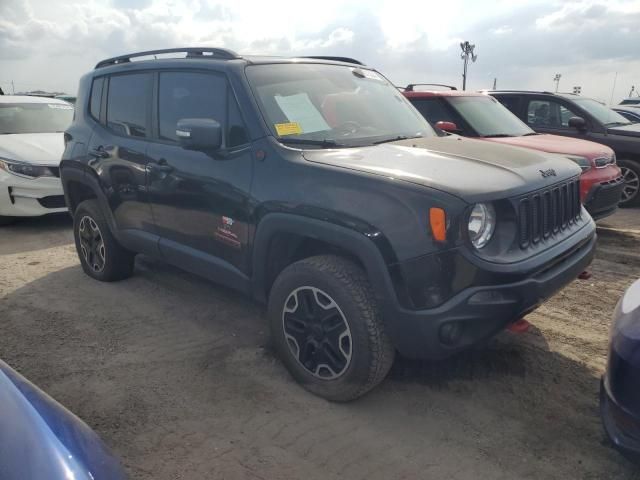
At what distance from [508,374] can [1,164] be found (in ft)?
20.6

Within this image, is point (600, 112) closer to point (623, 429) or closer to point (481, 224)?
point (481, 224)

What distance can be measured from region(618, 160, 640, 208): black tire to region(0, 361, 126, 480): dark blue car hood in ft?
28.0

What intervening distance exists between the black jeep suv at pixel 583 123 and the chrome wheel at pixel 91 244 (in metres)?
Answer: 6.57

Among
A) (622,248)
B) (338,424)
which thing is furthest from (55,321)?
(622,248)

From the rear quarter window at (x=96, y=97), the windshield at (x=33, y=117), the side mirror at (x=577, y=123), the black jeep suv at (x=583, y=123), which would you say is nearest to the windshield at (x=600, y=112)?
the black jeep suv at (x=583, y=123)

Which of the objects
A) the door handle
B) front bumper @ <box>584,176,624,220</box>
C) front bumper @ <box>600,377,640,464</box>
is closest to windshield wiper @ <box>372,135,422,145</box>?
front bumper @ <box>600,377,640,464</box>

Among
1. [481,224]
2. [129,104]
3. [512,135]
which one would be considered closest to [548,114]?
[512,135]

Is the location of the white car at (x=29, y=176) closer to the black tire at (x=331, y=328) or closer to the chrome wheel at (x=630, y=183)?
the black tire at (x=331, y=328)

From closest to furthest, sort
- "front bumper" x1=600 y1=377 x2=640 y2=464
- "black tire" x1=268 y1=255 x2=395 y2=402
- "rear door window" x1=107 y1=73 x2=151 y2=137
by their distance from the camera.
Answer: "front bumper" x1=600 y1=377 x2=640 y2=464
"black tire" x1=268 y1=255 x2=395 y2=402
"rear door window" x1=107 y1=73 x2=151 y2=137

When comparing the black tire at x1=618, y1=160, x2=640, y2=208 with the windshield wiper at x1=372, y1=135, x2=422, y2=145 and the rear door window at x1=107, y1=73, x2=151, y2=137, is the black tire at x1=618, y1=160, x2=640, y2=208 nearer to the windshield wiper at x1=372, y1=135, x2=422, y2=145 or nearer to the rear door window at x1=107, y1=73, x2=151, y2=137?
the windshield wiper at x1=372, y1=135, x2=422, y2=145

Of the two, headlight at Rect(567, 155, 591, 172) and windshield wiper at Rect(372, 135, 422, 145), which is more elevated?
windshield wiper at Rect(372, 135, 422, 145)

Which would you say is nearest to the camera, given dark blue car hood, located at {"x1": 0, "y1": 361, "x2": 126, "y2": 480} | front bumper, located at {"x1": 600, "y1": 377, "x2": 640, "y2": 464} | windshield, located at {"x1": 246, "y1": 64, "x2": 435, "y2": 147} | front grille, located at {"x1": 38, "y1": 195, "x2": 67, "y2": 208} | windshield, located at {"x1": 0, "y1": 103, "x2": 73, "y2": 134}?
dark blue car hood, located at {"x1": 0, "y1": 361, "x2": 126, "y2": 480}

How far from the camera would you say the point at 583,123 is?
8.10 meters

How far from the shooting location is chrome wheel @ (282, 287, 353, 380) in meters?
2.89
